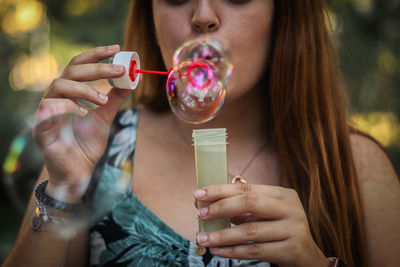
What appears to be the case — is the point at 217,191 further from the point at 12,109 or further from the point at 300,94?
the point at 12,109

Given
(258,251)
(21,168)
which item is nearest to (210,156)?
(258,251)

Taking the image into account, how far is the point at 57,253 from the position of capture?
3.87 feet

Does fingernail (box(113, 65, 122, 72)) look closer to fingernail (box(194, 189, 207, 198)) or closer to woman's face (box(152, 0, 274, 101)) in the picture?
woman's face (box(152, 0, 274, 101))

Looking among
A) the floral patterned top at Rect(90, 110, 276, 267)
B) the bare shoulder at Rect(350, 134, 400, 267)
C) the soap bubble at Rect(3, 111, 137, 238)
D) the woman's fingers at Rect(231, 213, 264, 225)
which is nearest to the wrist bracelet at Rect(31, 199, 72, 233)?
the soap bubble at Rect(3, 111, 137, 238)

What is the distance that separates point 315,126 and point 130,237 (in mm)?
805

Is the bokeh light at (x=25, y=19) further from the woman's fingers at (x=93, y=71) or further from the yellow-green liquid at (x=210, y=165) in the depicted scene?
the yellow-green liquid at (x=210, y=165)

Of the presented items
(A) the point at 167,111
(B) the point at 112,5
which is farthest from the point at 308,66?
(B) the point at 112,5

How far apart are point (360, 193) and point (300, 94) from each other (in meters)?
0.43

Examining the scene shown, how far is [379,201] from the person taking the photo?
130 cm

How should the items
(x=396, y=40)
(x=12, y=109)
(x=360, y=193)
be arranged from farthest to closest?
(x=12, y=109) < (x=396, y=40) < (x=360, y=193)

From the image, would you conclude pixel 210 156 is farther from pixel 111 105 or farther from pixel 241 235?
pixel 111 105

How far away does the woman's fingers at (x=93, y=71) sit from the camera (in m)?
1.03

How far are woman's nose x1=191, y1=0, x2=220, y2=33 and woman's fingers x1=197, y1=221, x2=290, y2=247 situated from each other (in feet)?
2.13

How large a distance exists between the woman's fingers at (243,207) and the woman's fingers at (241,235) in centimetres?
3
